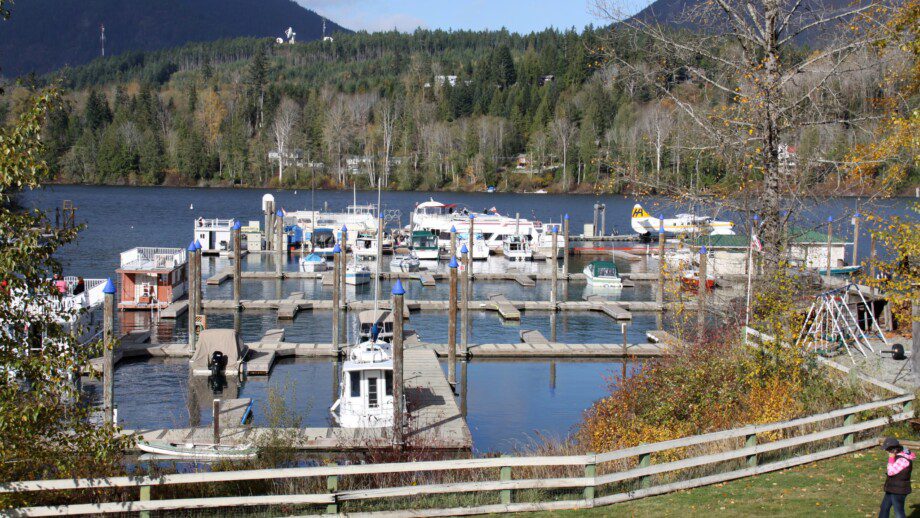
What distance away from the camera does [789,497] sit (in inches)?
498

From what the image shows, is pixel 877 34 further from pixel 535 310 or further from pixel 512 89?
pixel 512 89

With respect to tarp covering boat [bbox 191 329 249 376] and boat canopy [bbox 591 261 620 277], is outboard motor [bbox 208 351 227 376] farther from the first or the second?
boat canopy [bbox 591 261 620 277]

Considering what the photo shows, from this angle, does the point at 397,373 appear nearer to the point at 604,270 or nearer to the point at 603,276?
the point at 603,276

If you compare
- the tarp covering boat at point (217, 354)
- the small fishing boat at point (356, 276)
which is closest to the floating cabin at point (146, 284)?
the small fishing boat at point (356, 276)

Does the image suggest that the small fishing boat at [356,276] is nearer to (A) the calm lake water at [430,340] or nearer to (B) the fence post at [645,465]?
(A) the calm lake water at [430,340]

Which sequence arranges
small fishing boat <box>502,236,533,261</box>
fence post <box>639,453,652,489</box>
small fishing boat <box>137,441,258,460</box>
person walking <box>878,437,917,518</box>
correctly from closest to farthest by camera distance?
person walking <box>878,437,917,518</box> < fence post <box>639,453,652,489</box> < small fishing boat <box>137,441,258,460</box> < small fishing boat <box>502,236,533,261</box>

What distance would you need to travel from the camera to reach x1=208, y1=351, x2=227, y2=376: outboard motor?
3022 cm

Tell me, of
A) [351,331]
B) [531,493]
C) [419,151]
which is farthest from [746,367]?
[419,151]

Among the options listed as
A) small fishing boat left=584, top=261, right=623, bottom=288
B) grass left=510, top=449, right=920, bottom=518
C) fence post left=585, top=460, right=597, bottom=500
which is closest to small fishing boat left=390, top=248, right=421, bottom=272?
small fishing boat left=584, top=261, right=623, bottom=288

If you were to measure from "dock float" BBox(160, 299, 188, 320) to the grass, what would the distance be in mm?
31846

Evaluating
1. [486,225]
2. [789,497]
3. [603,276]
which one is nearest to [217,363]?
[789,497]

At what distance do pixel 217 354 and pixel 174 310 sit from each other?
12.3m

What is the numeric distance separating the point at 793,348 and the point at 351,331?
25.1m

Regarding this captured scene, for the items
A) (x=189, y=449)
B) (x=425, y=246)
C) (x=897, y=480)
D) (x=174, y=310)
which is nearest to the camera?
(x=897, y=480)
